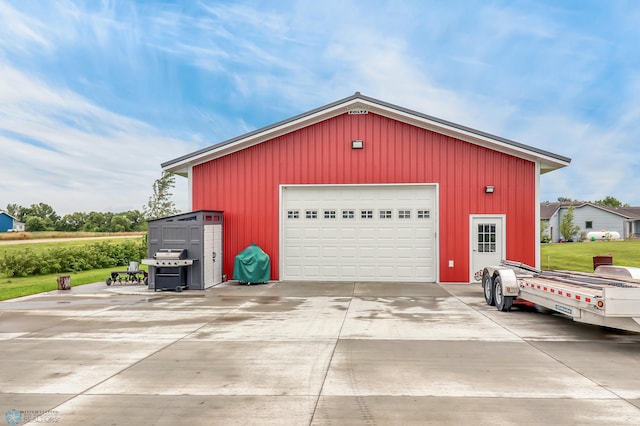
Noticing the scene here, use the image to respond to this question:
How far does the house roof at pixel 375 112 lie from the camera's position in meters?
13.7

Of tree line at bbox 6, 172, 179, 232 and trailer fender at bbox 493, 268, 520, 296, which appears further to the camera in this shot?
tree line at bbox 6, 172, 179, 232

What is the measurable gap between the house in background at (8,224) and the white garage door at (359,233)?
5503 centimetres

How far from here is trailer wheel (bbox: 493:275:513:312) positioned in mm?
9312

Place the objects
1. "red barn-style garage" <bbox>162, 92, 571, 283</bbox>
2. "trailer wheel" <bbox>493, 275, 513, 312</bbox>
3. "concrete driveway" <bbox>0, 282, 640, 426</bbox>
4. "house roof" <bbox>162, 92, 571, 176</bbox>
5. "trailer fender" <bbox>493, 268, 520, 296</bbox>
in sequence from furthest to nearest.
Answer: "red barn-style garage" <bbox>162, 92, 571, 283</bbox>, "house roof" <bbox>162, 92, 571, 176</bbox>, "trailer wheel" <bbox>493, 275, 513, 312</bbox>, "trailer fender" <bbox>493, 268, 520, 296</bbox>, "concrete driveway" <bbox>0, 282, 640, 426</bbox>

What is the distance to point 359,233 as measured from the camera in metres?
14.6

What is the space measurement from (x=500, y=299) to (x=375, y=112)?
7446mm

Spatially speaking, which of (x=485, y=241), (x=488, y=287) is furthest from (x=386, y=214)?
(x=488, y=287)

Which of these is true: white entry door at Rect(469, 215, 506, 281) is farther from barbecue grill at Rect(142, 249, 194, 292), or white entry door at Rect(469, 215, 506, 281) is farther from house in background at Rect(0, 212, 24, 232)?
house in background at Rect(0, 212, 24, 232)

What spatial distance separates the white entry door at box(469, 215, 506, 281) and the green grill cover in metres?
6.60

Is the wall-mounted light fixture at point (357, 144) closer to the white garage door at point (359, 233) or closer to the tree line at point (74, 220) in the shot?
the white garage door at point (359, 233)

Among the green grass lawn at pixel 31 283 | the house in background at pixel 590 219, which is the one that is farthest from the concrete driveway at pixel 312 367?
the house in background at pixel 590 219

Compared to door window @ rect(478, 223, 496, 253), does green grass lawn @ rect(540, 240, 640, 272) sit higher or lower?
lower

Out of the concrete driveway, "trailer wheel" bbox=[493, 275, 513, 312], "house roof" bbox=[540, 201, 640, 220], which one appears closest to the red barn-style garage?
"trailer wheel" bbox=[493, 275, 513, 312]

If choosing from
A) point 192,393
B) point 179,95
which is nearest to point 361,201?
point 192,393
